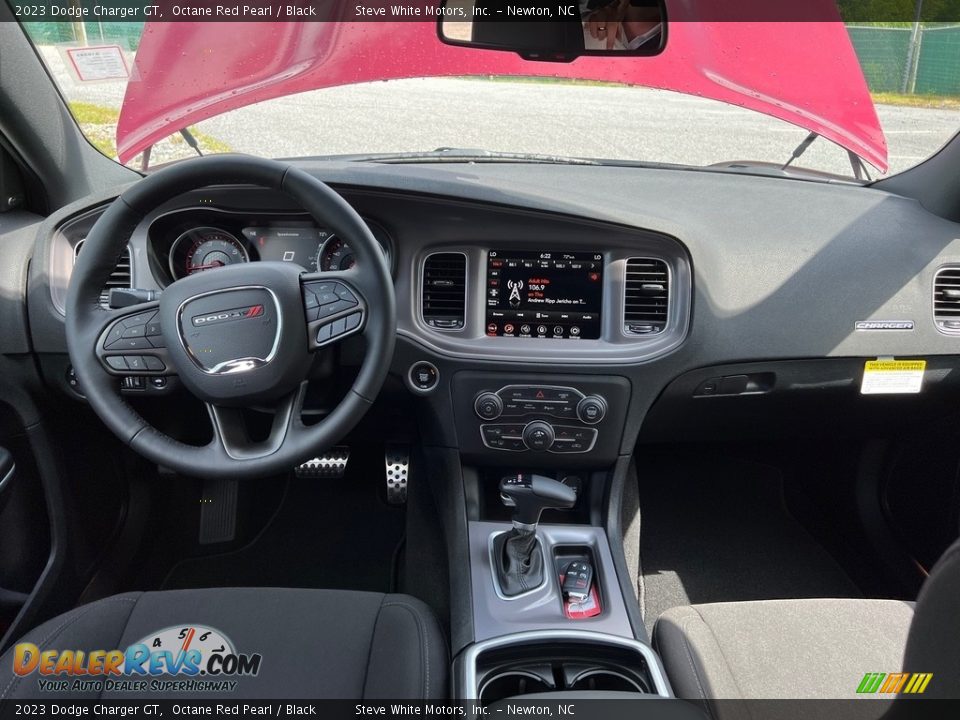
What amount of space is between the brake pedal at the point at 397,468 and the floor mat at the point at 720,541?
831mm

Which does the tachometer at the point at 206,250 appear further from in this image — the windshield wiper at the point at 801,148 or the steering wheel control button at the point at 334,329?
the windshield wiper at the point at 801,148

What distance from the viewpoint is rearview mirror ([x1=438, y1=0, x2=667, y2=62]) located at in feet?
6.10

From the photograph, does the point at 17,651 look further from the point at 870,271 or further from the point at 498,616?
the point at 870,271

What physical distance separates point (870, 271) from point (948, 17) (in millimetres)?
1059

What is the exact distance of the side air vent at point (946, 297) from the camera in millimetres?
2119

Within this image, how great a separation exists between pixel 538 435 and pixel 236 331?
90 centimetres

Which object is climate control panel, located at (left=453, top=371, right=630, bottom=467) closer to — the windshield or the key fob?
the key fob

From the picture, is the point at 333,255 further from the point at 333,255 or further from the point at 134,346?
the point at 134,346

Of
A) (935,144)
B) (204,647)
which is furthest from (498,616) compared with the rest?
(935,144)

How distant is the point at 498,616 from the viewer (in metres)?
1.84

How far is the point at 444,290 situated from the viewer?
2090 mm

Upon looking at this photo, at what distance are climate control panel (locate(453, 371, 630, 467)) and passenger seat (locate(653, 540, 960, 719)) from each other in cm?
54

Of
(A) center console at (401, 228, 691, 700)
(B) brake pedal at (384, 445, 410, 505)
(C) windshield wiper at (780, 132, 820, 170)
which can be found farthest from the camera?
(B) brake pedal at (384, 445, 410, 505)

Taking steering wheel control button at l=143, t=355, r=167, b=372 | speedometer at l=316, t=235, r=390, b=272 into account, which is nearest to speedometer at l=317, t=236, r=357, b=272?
speedometer at l=316, t=235, r=390, b=272
